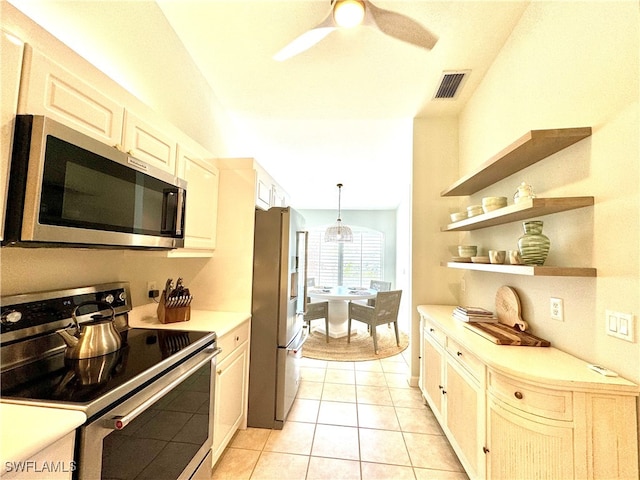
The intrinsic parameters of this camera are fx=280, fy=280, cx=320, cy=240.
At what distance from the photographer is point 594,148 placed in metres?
1.31

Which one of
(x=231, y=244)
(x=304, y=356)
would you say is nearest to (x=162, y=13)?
(x=231, y=244)

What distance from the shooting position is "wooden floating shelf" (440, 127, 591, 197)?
53.7 inches

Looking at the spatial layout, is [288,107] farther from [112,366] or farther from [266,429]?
[266,429]

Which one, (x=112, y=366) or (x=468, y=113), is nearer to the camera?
(x=112, y=366)

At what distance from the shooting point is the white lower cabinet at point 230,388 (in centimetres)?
172

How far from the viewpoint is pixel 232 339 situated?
1923 millimetres

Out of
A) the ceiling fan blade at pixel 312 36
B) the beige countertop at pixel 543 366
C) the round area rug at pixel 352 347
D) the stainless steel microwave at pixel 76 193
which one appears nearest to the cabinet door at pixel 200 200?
the stainless steel microwave at pixel 76 193

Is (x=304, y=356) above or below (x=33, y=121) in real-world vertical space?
below

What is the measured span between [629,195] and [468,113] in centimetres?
194

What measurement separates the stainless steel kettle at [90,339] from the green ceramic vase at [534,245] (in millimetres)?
2116

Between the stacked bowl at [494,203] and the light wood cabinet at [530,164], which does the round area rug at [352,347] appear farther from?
the stacked bowl at [494,203]

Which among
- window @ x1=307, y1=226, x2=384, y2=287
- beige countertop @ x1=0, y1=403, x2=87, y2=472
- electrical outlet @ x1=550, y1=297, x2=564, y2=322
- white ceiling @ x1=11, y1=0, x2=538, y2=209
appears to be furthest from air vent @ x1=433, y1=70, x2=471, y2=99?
window @ x1=307, y1=226, x2=384, y2=287

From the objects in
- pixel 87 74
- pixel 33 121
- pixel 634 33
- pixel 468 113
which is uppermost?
pixel 468 113

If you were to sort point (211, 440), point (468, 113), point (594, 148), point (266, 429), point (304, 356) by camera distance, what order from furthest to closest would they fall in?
point (304, 356) < point (468, 113) < point (266, 429) < point (211, 440) < point (594, 148)
